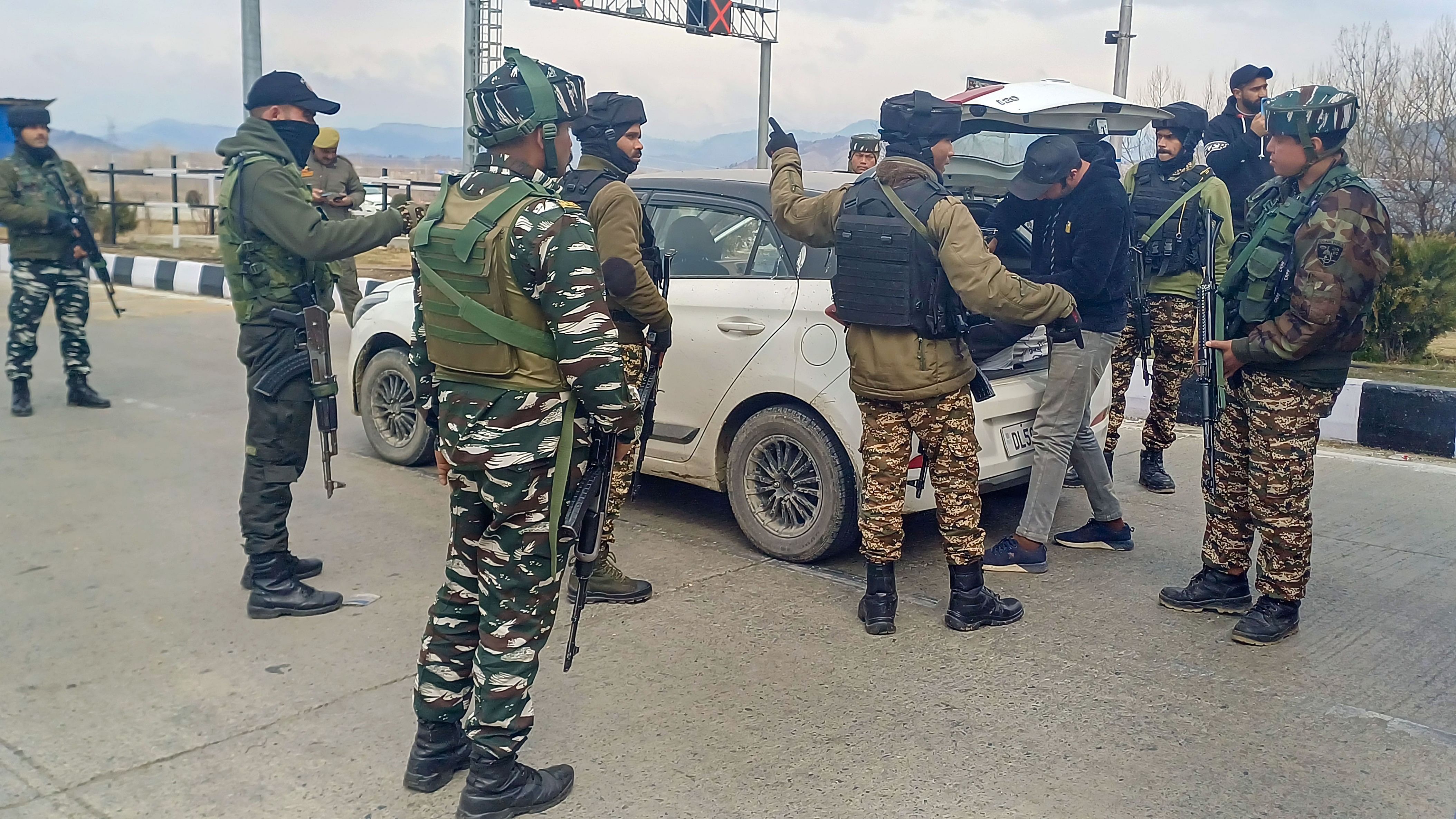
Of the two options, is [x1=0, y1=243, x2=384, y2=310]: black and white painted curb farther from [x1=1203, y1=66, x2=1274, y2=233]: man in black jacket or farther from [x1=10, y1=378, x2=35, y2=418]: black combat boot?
[x1=1203, y1=66, x2=1274, y2=233]: man in black jacket

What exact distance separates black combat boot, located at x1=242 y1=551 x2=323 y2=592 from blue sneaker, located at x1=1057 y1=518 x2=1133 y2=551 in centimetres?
329

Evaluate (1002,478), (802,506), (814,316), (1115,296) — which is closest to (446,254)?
(814,316)

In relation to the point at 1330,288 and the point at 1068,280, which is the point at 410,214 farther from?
the point at 1330,288

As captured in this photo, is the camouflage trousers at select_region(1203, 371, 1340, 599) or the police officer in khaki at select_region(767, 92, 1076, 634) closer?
the police officer in khaki at select_region(767, 92, 1076, 634)

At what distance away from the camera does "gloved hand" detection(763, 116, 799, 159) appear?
14.9 feet

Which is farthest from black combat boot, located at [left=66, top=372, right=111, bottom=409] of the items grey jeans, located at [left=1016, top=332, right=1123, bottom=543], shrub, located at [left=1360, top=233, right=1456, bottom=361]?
shrub, located at [left=1360, top=233, right=1456, bottom=361]

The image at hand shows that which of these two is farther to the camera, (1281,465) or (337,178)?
(337,178)

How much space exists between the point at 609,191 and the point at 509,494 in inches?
66.3

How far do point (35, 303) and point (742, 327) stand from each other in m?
5.39

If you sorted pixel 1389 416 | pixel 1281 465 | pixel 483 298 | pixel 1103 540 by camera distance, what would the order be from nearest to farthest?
pixel 483 298 → pixel 1281 465 → pixel 1103 540 → pixel 1389 416

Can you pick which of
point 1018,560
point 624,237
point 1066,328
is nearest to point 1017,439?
point 1018,560

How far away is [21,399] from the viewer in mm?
7809

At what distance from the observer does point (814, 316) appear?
4.83m

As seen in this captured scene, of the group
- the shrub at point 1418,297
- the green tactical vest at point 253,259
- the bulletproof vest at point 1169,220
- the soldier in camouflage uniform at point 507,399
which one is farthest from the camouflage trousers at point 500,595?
the shrub at point 1418,297
